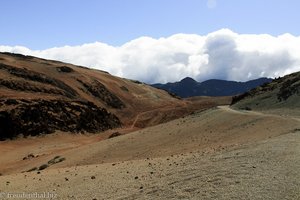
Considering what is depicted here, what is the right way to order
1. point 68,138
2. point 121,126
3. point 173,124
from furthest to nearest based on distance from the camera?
point 121,126
point 68,138
point 173,124

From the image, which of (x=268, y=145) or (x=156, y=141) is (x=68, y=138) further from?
(x=268, y=145)

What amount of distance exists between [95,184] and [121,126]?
55.1 metres

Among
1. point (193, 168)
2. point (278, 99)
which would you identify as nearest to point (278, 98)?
point (278, 99)

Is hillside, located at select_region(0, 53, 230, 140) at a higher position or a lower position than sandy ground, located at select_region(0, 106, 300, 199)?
higher

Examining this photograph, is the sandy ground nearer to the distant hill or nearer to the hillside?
the distant hill

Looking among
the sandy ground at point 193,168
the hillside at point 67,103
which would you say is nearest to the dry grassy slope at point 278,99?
the sandy ground at point 193,168

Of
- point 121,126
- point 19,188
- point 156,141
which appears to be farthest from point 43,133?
point 19,188

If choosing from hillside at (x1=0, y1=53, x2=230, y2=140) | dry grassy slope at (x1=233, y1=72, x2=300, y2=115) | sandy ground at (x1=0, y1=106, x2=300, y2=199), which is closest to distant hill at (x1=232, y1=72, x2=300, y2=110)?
dry grassy slope at (x1=233, y1=72, x2=300, y2=115)

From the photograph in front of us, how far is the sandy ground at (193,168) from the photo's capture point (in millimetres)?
15422

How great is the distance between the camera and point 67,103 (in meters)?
69.4

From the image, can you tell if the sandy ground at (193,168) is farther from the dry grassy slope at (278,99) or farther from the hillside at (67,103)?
the hillside at (67,103)

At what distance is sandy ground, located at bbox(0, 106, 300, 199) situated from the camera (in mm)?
15422

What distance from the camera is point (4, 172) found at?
39.0 meters

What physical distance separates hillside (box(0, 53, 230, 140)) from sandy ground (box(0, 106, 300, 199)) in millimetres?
22017
